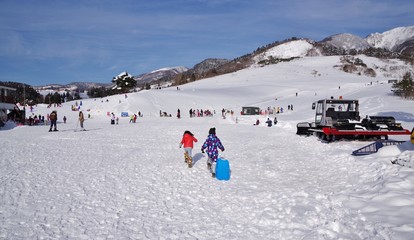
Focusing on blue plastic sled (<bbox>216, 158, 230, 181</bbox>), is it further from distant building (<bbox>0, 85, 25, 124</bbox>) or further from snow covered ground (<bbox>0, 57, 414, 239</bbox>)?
distant building (<bbox>0, 85, 25, 124</bbox>)

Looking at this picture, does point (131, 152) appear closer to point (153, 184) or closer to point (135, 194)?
point (153, 184)

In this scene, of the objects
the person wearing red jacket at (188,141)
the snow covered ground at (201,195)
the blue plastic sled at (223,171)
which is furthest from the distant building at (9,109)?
the blue plastic sled at (223,171)

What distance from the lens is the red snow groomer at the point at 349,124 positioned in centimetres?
1725

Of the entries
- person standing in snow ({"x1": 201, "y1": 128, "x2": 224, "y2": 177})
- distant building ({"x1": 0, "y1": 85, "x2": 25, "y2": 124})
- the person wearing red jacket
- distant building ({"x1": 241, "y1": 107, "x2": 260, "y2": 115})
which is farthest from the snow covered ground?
distant building ({"x1": 241, "y1": 107, "x2": 260, "y2": 115})

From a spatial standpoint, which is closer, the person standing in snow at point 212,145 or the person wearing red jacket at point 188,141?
the person standing in snow at point 212,145

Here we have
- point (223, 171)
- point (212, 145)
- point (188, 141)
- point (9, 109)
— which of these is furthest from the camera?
point (9, 109)

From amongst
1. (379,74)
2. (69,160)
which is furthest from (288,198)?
(379,74)

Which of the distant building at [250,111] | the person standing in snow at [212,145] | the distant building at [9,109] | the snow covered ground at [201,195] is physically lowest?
the snow covered ground at [201,195]

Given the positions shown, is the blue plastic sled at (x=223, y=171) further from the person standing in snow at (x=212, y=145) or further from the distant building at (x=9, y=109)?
the distant building at (x=9, y=109)

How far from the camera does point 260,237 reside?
582 centimetres

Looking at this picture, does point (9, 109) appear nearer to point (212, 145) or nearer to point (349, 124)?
point (212, 145)

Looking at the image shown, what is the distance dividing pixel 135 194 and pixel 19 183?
3073 mm

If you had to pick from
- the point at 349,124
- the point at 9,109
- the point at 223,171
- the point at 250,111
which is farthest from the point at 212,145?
the point at 250,111

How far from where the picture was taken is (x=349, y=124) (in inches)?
685
